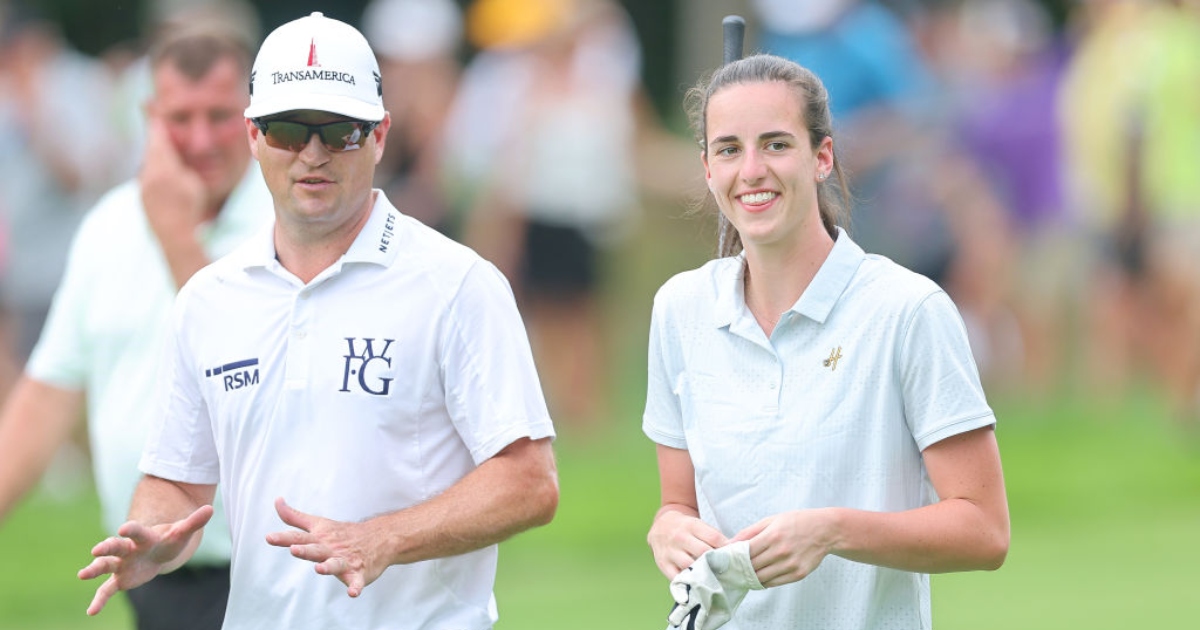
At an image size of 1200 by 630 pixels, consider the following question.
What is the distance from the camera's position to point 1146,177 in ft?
52.0

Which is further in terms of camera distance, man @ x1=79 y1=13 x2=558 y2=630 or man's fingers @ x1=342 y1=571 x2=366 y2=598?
man @ x1=79 y1=13 x2=558 y2=630

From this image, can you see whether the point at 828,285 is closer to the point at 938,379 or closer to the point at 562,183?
the point at 938,379

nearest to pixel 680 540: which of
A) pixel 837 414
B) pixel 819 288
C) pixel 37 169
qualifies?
pixel 837 414

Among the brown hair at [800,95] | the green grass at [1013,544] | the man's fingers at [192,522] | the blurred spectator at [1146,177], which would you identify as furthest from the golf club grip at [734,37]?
the blurred spectator at [1146,177]

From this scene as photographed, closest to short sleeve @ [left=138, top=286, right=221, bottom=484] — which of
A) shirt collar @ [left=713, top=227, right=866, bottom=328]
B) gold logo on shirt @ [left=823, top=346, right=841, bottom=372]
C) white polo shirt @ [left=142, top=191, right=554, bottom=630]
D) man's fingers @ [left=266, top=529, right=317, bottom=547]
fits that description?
white polo shirt @ [left=142, top=191, right=554, bottom=630]

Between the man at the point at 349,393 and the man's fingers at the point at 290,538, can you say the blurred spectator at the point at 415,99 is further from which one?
the man's fingers at the point at 290,538

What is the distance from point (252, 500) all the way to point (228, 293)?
532 millimetres

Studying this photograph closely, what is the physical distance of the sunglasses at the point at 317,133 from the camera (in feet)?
16.0

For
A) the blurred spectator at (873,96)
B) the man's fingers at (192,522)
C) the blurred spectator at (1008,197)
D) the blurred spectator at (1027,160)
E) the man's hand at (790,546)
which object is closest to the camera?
the man's hand at (790,546)

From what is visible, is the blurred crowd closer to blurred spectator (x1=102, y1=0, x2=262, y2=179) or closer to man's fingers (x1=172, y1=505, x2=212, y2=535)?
blurred spectator (x1=102, y1=0, x2=262, y2=179)

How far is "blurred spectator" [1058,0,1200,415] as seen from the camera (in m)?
15.5

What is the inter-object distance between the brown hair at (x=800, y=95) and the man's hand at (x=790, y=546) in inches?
34.1

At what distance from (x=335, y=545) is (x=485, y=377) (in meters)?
0.58

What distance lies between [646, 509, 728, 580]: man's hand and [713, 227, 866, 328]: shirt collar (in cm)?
49
